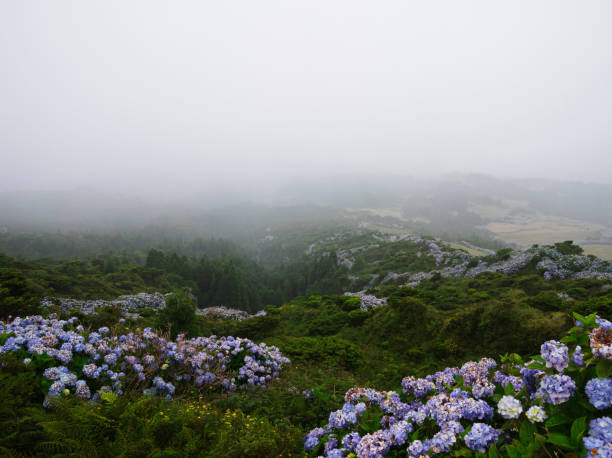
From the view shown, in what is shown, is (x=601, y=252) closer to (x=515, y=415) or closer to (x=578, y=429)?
(x=515, y=415)

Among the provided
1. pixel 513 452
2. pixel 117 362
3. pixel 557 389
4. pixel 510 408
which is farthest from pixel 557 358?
pixel 117 362

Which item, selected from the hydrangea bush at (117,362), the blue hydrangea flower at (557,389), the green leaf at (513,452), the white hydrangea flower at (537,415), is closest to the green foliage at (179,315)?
the hydrangea bush at (117,362)

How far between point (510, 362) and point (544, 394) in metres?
2.46

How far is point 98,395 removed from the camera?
5285 millimetres

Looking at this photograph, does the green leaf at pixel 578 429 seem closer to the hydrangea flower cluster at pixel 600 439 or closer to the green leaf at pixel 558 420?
the hydrangea flower cluster at pixel 600 439

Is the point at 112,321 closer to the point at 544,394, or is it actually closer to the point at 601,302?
the point at 544,394

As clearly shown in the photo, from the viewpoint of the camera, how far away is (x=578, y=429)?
251 cm

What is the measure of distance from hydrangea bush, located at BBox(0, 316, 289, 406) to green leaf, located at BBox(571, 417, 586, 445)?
623 cm

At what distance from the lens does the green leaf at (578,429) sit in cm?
246

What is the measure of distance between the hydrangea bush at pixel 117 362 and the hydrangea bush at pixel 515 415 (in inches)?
155

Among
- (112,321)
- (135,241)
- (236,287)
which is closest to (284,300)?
(236,287)

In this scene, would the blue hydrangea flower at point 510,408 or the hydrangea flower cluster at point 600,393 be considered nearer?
the hydrangea flower cluster at point 600,393

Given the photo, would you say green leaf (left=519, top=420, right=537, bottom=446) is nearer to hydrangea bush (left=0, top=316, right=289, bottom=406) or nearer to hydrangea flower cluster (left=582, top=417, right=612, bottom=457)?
hydrangea flower cluster (left=582, top=417, right=612, bottom=457)

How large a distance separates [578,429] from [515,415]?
541 millimetres
